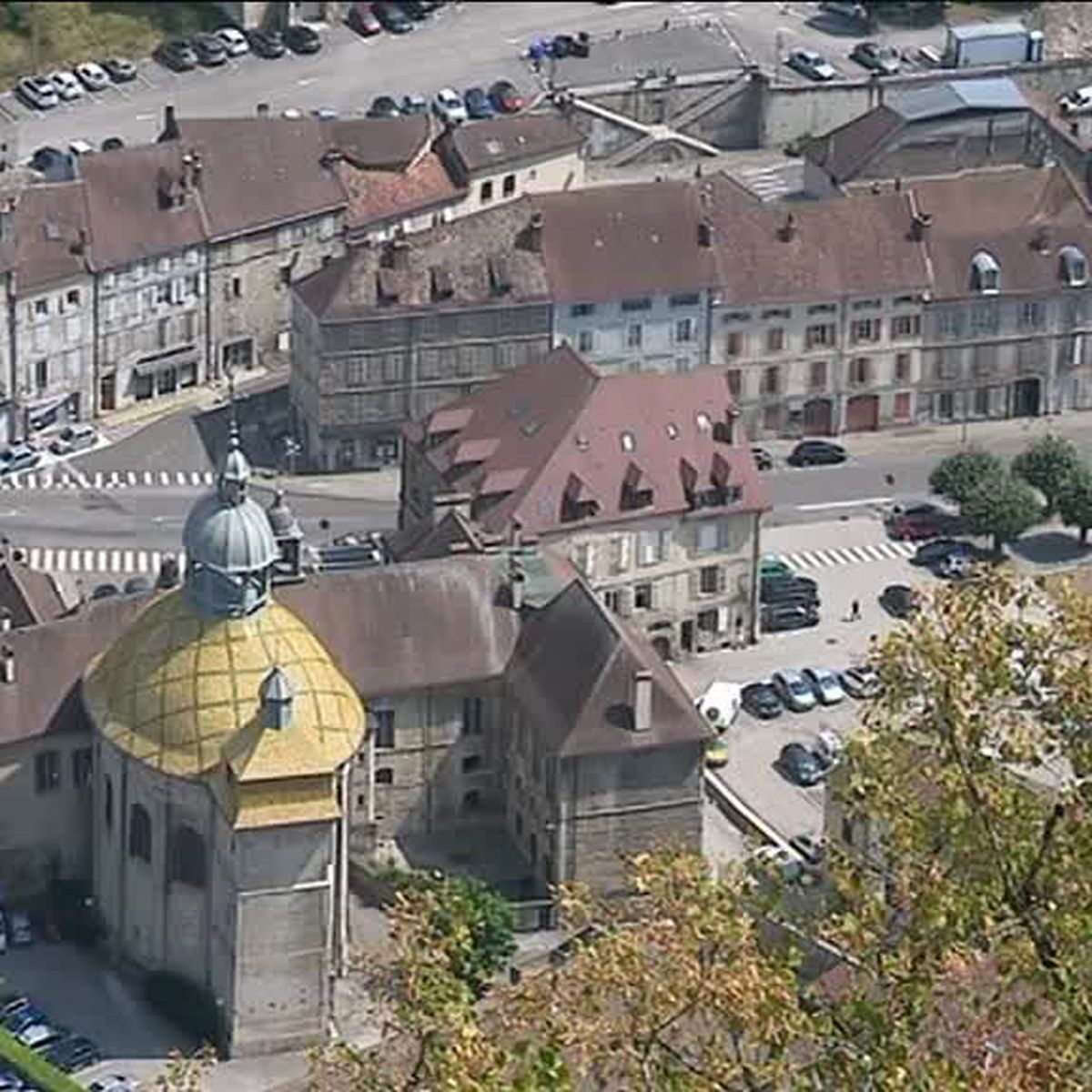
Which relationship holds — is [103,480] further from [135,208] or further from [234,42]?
[234,42]

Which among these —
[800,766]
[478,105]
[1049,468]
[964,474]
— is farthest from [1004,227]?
[800,766]

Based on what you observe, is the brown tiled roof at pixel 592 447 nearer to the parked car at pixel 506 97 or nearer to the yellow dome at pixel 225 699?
the yellow dome at pixel 225 699

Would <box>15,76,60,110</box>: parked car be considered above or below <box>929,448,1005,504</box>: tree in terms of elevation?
above

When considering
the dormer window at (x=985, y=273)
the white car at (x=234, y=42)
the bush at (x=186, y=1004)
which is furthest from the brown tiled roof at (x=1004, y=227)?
the bush at (x=186, y=1004)

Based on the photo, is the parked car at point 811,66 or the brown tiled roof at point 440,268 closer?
the brown tiled roof at point 440,268

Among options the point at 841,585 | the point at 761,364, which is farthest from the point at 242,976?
the point at 761,364

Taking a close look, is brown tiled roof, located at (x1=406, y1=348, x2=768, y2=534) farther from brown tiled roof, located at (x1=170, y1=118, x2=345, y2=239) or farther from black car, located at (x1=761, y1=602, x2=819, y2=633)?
brown tiled roof, located at (x1=170, y1=118, x2=345, y2=239)

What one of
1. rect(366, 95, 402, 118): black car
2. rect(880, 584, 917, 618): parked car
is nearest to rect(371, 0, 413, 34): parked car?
rect(366, 95, 402, 118): black car
